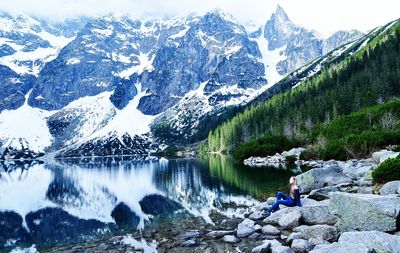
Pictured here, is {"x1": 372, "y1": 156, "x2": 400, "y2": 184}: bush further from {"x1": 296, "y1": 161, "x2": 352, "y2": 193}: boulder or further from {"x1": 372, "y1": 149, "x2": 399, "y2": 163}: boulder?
{"x1": 296, "y1": 161, "x2": 352, "y2": 193}: boulder

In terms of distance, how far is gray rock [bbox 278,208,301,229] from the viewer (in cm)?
2233

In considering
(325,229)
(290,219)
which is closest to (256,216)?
(290,219)

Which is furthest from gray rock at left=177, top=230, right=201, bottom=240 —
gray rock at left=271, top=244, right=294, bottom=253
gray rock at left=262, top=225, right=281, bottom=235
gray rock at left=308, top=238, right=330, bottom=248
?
gray rock at left=308, top=238, right=330, bottom=248

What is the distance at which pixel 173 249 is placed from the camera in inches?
809

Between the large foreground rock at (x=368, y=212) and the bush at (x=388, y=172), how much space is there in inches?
404

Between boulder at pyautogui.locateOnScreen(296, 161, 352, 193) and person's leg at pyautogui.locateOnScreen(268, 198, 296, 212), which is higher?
boulder at pyautogui.locateOnScreen(296, 161, 352, 193)

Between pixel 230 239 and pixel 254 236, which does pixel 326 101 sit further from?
pixel 230 239

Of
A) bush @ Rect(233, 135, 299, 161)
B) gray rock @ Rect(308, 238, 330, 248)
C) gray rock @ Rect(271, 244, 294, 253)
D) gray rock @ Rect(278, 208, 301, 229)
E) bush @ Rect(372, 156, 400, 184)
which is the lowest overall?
gray rock @ Rect(271, 244, 294, 253)

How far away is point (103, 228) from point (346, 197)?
1906cm

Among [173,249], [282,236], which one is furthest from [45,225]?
[282,236]

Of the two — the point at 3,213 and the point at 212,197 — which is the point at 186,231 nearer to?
the point at 212,197

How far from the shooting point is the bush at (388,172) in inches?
1050

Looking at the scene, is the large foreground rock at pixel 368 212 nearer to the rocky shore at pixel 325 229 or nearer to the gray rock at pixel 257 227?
the rocky shore at pixel 325 229

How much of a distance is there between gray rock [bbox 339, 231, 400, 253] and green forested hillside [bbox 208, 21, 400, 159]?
80388 mm
